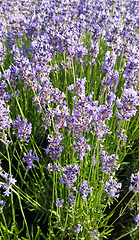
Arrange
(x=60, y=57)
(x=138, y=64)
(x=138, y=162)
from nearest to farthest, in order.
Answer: (x=138, y=64), (x=138, y=162), (x=60, y=57)

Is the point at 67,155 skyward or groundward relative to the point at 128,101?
groundward

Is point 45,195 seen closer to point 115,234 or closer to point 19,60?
point 115,234

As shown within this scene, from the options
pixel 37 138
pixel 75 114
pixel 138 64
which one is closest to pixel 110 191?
pixel 75 114

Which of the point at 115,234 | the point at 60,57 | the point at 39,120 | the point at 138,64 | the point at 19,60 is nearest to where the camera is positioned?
the point at 19,60

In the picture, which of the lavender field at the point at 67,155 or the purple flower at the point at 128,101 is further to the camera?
the lavender field at the point at 67,155

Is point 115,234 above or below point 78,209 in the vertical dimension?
below

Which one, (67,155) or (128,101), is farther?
(67,155)

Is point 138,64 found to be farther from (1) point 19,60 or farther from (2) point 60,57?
(2) point 60,57

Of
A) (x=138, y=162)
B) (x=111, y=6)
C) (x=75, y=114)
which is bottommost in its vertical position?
(x=138, y=162)

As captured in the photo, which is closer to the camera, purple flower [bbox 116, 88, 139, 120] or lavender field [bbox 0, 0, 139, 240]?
purple flower [bbox 116, 88, 139, 120]

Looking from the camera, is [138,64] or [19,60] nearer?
[19,60]
